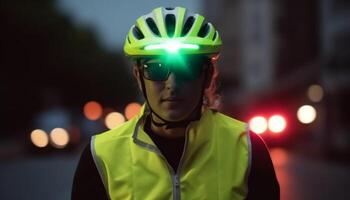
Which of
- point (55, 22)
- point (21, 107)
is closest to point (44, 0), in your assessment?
point (55, 22)

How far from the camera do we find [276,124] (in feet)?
78.4

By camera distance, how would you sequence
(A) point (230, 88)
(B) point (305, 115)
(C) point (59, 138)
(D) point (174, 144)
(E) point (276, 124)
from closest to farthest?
(D) point (174, 144) < (E) point (276, 124) < (C) point (59, 138) < (B) point (305, 115) < (A) point (230, 88)

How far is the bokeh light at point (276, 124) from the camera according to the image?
2370 centimetres

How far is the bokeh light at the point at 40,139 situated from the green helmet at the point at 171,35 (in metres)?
24.4

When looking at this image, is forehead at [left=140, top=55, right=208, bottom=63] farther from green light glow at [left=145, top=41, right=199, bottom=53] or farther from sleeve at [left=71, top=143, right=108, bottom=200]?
sleeve at [left=71, top=143, right=108, bottom=200]

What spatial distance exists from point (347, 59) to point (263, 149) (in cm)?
2856

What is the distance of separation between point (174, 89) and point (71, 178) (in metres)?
14.3

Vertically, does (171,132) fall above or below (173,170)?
above

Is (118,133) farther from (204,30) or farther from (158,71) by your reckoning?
(204,30)

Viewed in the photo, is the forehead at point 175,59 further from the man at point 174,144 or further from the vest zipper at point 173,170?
the vest zipper at point 173,170

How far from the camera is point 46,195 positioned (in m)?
14.1

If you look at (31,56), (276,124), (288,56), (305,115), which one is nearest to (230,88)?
(288,56)

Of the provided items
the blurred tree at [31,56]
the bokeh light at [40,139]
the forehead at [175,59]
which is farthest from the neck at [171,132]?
the blurred tree at [31,56]

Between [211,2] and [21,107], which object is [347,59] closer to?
[21,107]
